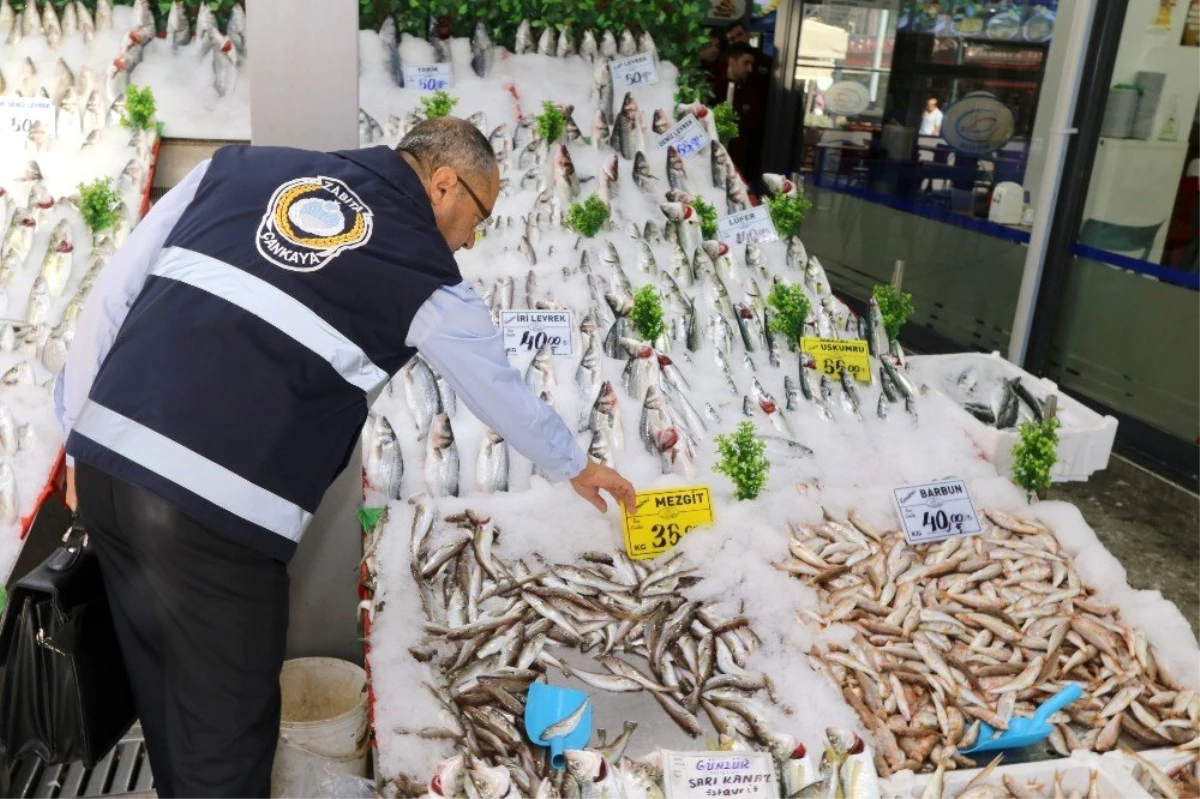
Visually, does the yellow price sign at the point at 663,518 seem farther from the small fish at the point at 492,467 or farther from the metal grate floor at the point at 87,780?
the metal grate floor at the point at 87,780

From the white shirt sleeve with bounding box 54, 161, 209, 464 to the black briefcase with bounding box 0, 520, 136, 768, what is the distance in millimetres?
234

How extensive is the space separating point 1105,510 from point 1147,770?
3248 millimetres

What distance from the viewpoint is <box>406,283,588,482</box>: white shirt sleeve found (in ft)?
6.01

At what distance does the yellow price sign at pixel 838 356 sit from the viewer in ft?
11.8

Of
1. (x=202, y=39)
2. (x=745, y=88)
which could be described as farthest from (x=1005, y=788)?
(x=745, y=88)

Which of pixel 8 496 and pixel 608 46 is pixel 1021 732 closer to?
pixel 8 496

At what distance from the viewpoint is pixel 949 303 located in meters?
7.18

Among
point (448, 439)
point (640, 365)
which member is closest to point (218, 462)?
point (448, 439)

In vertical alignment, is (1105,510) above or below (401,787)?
below

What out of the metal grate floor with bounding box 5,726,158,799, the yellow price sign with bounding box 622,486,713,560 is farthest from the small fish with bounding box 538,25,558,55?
the metal grate floor with bounding box 5,726,158,799

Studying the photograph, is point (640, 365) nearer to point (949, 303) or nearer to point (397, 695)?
point (397, 695)

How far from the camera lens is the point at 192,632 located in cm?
190

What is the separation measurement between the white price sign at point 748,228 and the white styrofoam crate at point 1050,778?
2.53 m

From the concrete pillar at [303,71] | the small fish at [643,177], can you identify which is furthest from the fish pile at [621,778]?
the small fish at [643,177]
